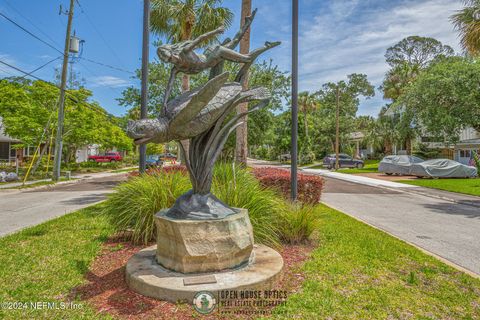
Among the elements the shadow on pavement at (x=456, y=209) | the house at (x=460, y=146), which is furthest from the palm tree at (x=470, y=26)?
the house at (x=460, y=146)

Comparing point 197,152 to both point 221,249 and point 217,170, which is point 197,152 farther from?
point 217,170

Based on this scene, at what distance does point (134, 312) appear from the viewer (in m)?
3.07

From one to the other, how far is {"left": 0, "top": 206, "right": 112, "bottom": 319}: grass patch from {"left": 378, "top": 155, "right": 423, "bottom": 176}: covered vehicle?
22.3 meters

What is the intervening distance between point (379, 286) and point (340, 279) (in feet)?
1.49

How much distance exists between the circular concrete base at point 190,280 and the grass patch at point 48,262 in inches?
23.1

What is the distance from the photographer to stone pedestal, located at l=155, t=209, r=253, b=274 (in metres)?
3.51

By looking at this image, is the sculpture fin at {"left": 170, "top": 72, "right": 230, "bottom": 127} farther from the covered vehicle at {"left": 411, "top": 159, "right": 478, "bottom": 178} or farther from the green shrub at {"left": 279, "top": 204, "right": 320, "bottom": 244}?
the covered vehicle at {"left": 411, "top": 159, "right": 478, "bottom": 178}

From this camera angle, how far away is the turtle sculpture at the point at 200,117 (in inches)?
132

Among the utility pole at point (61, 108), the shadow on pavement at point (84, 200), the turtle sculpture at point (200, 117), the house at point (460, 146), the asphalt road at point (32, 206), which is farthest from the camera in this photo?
the house at point (460, 146)

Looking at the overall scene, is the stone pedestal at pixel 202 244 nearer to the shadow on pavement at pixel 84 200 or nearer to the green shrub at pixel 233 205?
the green shrub at pixel 233 205

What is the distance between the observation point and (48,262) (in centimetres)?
460

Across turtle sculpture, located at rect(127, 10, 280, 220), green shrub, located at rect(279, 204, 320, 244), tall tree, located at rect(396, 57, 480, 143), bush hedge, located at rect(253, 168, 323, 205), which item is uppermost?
tall tree, located at rect(396, 57, 480, 143)

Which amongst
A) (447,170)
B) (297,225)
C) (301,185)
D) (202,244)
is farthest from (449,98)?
(202,244)

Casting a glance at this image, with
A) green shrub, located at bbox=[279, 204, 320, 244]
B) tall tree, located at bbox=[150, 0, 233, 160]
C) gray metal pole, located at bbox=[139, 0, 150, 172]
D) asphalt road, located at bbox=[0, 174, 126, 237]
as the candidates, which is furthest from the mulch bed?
tall tree, located at bbox=[150, 0, 233, 160]
